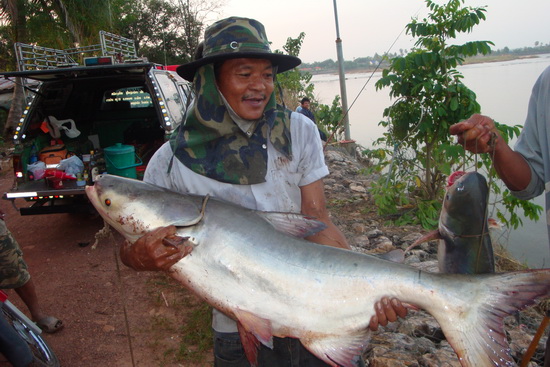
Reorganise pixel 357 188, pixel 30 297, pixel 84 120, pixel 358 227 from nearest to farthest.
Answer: pixel 30 297 → pixel 358 227 → pixel 84 120 → pixel 357 188

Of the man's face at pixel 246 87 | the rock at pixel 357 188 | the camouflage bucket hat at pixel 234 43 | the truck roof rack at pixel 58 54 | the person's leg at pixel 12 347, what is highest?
the truck roof rack at pixel 58 54

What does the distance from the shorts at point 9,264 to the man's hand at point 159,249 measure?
230cm

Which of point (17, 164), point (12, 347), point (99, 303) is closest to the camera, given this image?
point (12, 347)

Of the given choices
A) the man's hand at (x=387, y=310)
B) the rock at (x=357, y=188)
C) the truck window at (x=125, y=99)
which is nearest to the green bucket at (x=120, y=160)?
the truck window at (x=125, y=99)

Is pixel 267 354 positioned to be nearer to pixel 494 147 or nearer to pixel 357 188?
pixel 494 147

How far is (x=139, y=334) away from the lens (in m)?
3.76

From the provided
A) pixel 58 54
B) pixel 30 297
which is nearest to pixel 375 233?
pixel 30 297

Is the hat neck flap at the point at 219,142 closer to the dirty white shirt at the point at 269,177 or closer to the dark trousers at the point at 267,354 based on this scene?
the dirty white shirt at the point at 269,177

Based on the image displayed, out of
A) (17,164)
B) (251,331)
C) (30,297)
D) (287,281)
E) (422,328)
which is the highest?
(17,164)

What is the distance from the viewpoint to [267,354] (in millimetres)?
2006

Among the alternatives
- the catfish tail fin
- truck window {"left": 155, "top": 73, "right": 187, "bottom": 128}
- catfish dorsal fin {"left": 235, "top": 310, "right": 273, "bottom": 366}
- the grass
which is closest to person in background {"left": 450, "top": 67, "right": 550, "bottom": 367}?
the catfish tail fin

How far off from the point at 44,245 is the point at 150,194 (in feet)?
16.4

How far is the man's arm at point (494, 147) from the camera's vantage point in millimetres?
1895

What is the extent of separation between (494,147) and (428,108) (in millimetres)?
3679
